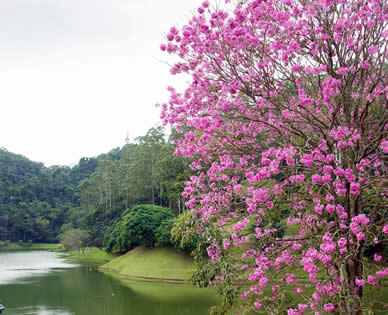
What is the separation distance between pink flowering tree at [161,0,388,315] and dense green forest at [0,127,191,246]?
27240 mm

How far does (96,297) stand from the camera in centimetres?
2094

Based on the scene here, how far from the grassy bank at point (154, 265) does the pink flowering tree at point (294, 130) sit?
20535mm

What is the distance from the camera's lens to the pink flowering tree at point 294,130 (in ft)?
16.7

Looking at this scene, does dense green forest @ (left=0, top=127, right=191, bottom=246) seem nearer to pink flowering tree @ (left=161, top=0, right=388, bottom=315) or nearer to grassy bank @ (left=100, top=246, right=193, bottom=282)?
grassy bank @ (left=100, top=246, right=193, bottom=282)

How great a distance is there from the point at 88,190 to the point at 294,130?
6047 cm

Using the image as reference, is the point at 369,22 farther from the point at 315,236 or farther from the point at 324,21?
the point at 315,236

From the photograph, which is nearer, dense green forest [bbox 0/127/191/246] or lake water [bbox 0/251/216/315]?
lake water [bbox 0/251/216/315]

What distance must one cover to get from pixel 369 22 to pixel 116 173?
5282 cm

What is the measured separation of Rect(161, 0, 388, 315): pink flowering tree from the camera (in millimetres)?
5082

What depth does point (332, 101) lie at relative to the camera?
5645 millimetres

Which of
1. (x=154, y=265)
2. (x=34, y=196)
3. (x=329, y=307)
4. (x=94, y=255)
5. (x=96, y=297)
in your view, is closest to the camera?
(x=329, y=307)

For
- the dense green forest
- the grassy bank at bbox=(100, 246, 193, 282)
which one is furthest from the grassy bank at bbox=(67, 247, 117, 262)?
the grassy bank at bbox=(100, 246, 193, 282)

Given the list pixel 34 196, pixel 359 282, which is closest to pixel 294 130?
pixel 359 282

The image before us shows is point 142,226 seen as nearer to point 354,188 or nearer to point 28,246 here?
point 354,188
